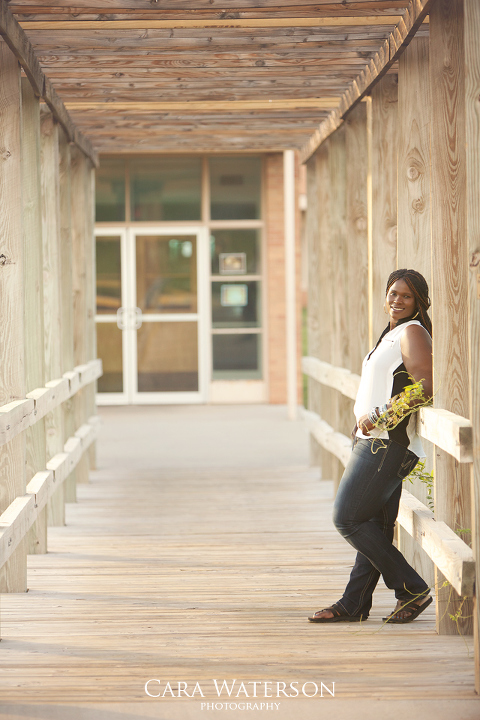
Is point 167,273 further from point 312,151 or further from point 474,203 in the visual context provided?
point 474,203

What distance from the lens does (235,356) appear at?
13758mm

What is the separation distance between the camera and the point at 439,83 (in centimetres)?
387

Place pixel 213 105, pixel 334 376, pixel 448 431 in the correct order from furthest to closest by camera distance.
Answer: pixel 213 105
pixel 334 376
pixel 448 431

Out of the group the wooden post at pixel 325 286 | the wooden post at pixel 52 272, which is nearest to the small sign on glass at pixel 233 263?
the wooden post at pixel 325 286

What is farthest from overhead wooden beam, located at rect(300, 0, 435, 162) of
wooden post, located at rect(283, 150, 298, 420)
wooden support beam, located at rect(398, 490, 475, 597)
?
wooden post, located at rect(283, 150, 298, 420)

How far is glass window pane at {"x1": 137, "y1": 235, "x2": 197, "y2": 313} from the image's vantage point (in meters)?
13.8

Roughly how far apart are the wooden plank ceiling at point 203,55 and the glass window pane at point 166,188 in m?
6.23

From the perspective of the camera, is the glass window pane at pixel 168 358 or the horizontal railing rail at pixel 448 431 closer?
the horizontal railing rail at pixel 448 431

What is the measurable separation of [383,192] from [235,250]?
847 cm

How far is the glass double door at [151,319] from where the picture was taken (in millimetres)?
13812

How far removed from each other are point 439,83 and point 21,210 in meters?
2.12

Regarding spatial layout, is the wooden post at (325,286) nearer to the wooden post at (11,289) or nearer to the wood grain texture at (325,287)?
the wood grain texture at (325,287)

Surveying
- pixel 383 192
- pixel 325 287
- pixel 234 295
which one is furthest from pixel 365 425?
pixel 234 295

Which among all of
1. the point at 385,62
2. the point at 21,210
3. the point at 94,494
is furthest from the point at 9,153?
the point at 94,494
